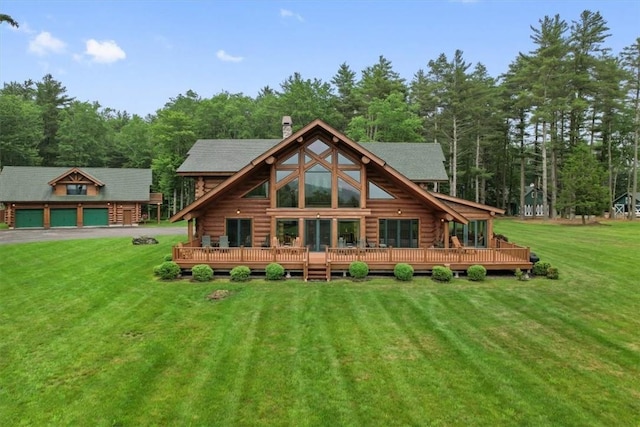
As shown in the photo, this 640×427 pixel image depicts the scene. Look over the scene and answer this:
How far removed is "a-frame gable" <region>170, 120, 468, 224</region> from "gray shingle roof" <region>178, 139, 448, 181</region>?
3.77 metres

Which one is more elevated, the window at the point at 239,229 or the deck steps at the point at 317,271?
the window at the point at 239,229

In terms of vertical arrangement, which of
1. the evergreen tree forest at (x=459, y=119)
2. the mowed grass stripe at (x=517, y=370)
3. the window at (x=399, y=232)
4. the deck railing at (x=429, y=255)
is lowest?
the mowed grass stripe at (x=517, y=370)

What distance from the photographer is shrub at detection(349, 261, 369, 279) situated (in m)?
14.3

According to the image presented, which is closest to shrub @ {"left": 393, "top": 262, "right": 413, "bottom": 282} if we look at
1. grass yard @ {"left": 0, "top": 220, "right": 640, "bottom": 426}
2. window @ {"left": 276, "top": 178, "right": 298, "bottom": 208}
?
grass yard @ {"left": 0, "top": 220, "right": 640, "bottom": 426}

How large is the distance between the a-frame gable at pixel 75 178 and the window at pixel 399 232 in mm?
32131

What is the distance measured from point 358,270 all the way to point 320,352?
6.07m

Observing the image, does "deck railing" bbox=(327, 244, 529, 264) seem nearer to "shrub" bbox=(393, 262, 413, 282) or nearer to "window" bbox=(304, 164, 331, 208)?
"shrub" bbox=(393, 262, 413, 282)

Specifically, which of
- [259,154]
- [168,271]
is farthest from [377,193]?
[168,271]

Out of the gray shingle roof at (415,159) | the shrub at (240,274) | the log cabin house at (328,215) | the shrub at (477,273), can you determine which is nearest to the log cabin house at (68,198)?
the log cabin house at (328,215)

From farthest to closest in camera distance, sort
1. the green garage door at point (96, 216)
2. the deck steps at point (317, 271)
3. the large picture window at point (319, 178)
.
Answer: the green garage door at point (96, 216) < the large picture window at point (319, 178) < the deck steps at point (317, 271)

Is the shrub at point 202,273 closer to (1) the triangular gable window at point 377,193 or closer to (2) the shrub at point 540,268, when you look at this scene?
(1) the triangular gable window at point 377,193

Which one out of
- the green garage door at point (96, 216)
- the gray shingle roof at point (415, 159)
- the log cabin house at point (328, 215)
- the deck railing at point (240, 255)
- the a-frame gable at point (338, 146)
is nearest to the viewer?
the deck railing at point (240, 255)

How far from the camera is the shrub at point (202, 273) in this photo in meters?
14.0

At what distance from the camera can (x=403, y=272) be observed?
46.3ft
